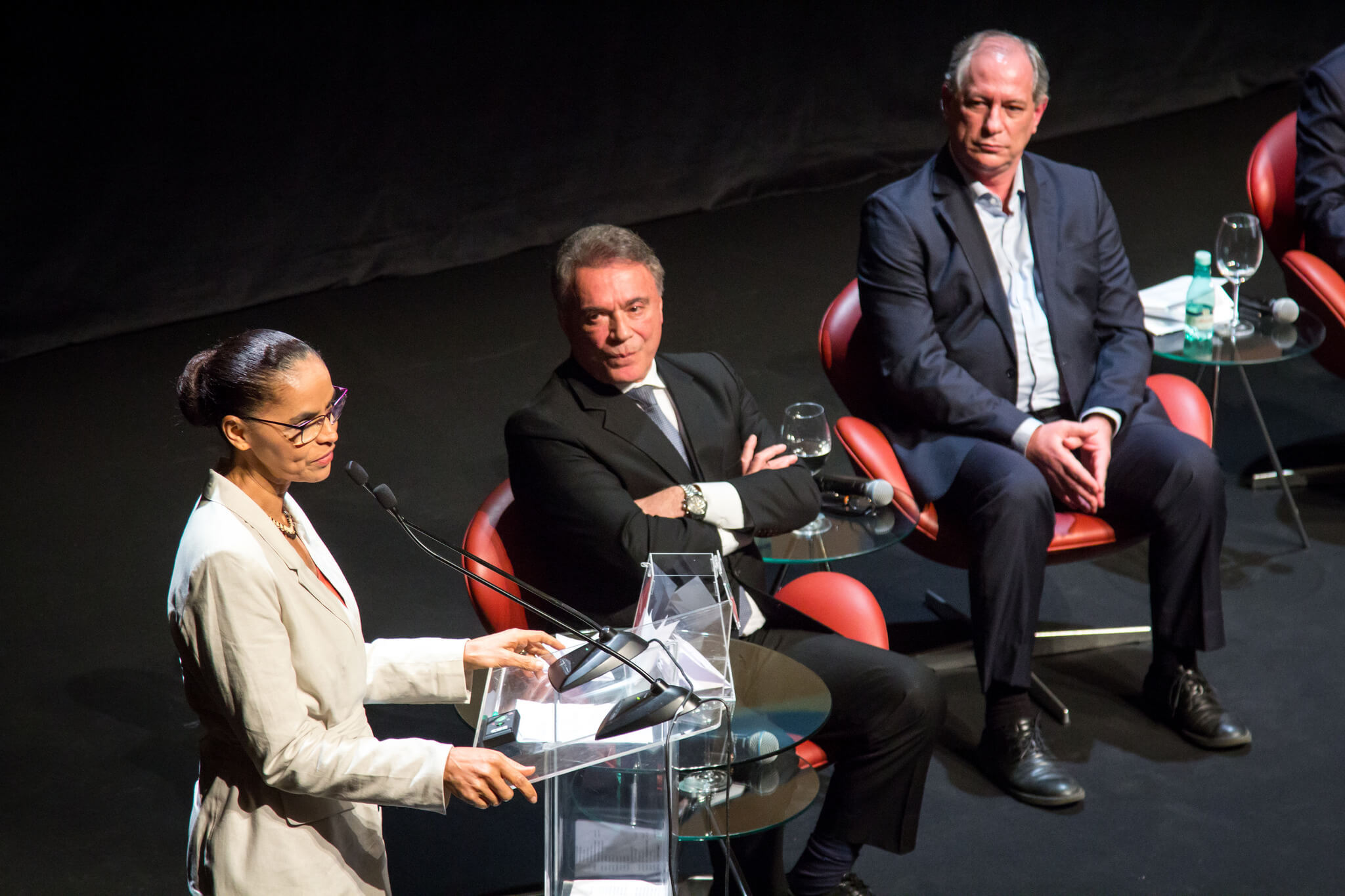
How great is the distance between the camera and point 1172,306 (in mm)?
4074

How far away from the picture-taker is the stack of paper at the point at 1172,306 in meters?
3.96

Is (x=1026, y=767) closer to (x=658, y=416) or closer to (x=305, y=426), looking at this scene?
(x=658, y=416)

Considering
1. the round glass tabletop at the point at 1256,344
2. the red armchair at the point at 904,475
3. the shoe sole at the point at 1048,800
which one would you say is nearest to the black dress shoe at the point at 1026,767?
the shoe sole at the point at 1048,800

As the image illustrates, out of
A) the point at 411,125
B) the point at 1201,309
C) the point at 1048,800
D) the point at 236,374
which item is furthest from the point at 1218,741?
the point at 411,125

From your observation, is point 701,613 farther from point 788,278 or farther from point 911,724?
point 788,278

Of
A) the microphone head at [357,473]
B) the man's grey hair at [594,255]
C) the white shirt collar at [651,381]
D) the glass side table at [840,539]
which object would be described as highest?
the man's grey hair at [594,255]

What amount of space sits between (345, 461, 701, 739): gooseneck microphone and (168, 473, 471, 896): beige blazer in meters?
0.18

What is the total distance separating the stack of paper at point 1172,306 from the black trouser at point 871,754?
174 centimetres

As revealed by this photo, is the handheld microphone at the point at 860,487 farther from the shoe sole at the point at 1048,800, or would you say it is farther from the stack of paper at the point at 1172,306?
the stack of paper at the point at 1172,306

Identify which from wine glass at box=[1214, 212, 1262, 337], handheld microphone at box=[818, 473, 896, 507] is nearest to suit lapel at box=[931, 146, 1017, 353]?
handheld microphone at box=[818, 473, 896, 507]

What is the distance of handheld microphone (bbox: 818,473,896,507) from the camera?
3.09 meters

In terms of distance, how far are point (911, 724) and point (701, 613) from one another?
75 centimetres

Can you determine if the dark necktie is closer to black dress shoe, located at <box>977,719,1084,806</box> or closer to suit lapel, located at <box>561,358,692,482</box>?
suit lapel, located at <box>561,358,692,482</box>

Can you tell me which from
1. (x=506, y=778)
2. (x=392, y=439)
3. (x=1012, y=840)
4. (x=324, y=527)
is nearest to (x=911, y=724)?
(x=1012, y=840)
